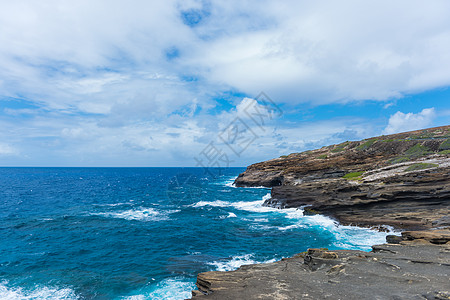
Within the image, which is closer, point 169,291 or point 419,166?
point 169,291

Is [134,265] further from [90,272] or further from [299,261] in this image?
[299,261]

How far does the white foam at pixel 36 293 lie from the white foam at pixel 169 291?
16.9ft

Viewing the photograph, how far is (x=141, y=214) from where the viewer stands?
5025 centimetres

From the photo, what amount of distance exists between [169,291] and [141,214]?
32.4 metres

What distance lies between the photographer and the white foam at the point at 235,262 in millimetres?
24223

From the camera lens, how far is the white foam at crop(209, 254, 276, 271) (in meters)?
24.2

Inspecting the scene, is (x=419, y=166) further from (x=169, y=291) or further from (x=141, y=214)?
(x=141, y=214)

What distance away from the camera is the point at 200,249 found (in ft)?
99.1

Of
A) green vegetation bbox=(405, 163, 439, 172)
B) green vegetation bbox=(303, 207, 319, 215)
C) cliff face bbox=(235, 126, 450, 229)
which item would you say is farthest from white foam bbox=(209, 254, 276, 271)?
green vegetation bbox=(405, 163, 439, 172)

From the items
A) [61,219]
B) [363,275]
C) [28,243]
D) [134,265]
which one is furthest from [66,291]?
[61,219]

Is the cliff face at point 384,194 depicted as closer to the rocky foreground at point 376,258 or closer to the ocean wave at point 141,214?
the rocky foreground at point 376,258

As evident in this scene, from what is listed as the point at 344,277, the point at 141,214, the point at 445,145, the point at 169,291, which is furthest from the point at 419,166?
the point at 141,214

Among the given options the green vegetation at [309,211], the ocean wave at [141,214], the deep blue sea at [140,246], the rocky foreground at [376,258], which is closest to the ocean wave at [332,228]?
the deep blue sea at [140,246]

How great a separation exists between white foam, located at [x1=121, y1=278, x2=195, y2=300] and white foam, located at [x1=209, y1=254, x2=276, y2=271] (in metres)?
3.80
